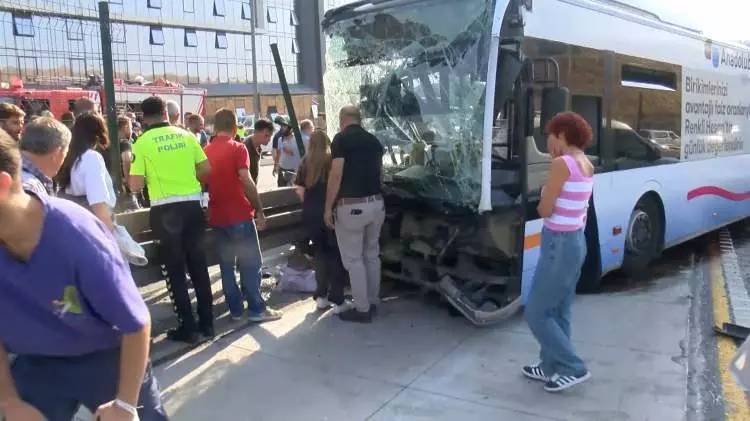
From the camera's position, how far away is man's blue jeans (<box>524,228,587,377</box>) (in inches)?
163

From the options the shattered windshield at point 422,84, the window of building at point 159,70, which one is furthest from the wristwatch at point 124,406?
the window of building at point 159,70

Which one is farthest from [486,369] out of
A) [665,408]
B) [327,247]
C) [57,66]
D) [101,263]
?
[57,66]

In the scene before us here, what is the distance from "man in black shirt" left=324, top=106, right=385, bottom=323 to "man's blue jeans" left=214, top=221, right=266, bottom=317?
0.68m

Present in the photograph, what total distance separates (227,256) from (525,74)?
2.86m

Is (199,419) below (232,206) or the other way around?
below

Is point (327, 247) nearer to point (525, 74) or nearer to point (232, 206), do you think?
point (232, 206)

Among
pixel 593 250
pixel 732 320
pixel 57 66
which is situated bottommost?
pixel 732 320

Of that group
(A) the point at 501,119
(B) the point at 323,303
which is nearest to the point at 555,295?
(A) the point at 501,119

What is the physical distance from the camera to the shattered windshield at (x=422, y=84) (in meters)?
5.24

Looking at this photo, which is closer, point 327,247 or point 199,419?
point 199,419

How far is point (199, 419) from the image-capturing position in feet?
13.2

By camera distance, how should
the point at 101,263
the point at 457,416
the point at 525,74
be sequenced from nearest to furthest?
the point at 101,263 < the point at 457,416 < the point at 525,74

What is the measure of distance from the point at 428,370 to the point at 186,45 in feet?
148

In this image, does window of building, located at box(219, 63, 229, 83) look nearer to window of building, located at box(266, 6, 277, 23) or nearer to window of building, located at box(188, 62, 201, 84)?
window of building, located at box(188, 62, 201, 84)
